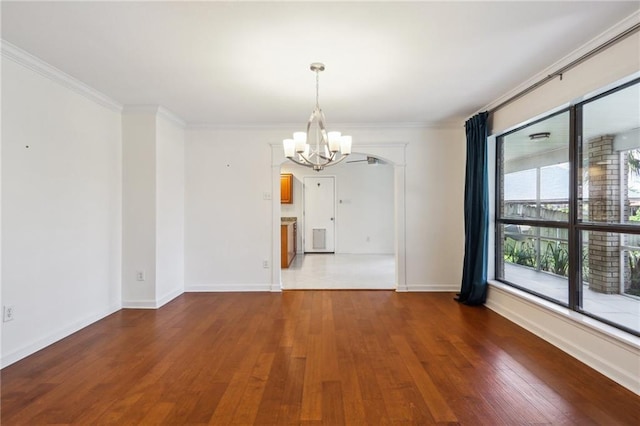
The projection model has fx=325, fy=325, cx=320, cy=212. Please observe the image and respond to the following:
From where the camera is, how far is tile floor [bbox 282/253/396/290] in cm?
507

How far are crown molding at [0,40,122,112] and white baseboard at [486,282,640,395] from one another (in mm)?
4804

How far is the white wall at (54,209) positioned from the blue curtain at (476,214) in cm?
430

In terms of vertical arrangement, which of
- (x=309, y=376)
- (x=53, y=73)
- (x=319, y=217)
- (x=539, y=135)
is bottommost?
(x=309, y=376)

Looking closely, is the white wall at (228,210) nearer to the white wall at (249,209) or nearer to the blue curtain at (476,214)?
the white wall at (249,209)

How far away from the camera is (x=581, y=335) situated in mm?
2545

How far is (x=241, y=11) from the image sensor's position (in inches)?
78.8

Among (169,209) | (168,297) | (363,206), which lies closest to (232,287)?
(168,297)

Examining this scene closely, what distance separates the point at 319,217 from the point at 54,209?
20.4ft

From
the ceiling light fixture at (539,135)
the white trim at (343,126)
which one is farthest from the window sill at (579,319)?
the white trim at (343,126)

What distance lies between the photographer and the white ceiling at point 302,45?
6.58ft

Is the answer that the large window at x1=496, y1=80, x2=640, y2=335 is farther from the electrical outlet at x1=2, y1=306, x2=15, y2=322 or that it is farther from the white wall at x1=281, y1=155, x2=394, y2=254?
the white wall at x1=281, y1=155, x2=394, y2=254

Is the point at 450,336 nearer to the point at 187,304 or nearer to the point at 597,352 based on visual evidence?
the point at 597,352

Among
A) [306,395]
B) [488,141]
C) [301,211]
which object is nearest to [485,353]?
[306,395]

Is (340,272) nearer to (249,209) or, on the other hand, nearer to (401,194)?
(401,194)
